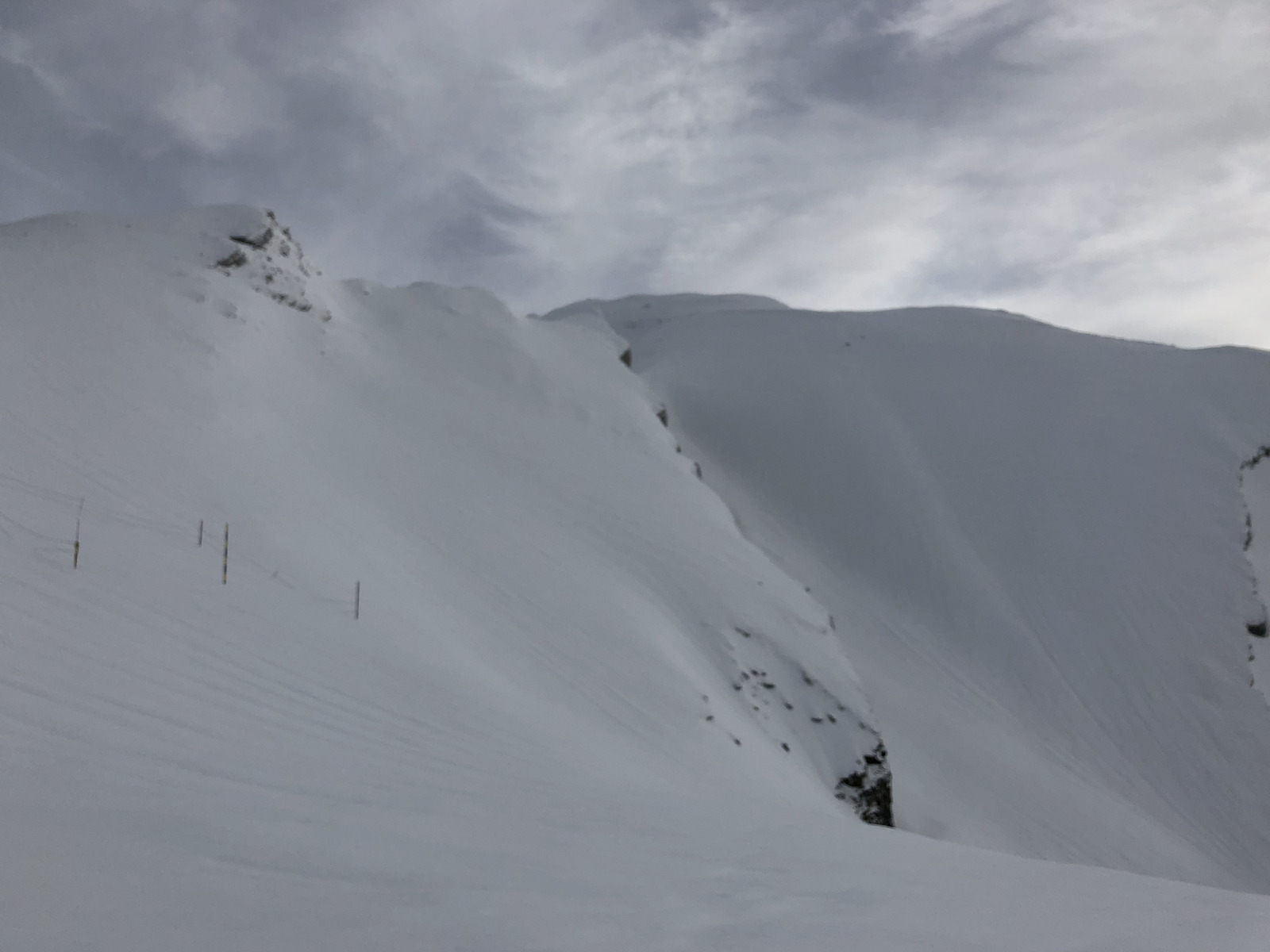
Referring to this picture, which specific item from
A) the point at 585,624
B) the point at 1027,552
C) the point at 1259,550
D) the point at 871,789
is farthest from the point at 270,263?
the point at 1259,550

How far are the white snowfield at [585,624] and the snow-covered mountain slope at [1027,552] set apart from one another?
12cm

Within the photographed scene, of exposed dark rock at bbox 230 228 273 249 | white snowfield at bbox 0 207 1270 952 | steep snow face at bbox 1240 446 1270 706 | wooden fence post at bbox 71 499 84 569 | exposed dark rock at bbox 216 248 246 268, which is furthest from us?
steep snow face at bbox 1240 446 1270 706

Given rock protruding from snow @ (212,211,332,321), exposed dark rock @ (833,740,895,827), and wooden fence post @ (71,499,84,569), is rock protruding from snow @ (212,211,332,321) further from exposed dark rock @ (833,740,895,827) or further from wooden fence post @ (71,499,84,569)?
exposed dark rock @ (833,740,895,827)

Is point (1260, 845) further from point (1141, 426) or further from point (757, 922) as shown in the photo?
point (757, 922)

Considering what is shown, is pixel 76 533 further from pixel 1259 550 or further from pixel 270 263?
pixel 1259 550

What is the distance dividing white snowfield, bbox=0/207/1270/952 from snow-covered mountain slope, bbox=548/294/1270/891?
0.12 metres

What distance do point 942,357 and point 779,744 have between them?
21959 mm

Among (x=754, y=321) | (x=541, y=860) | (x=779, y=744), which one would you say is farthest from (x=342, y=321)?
(x=754, y=321)

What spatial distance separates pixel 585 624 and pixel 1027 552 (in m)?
15.8

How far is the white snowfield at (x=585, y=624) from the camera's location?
321 centimetres

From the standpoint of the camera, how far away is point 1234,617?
→ 1992 cm

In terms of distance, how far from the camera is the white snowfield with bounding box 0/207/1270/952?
10.5 feet

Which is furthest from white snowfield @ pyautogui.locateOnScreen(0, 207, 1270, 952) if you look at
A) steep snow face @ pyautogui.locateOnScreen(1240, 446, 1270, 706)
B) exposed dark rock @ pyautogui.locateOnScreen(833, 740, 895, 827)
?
steep snow face @ pyautogui.locateOnScreen(1240, 446, 1270, 706)

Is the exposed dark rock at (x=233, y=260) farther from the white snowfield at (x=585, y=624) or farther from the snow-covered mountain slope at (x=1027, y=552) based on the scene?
the snow-covered mountain slope at (x=1027, y=552)
